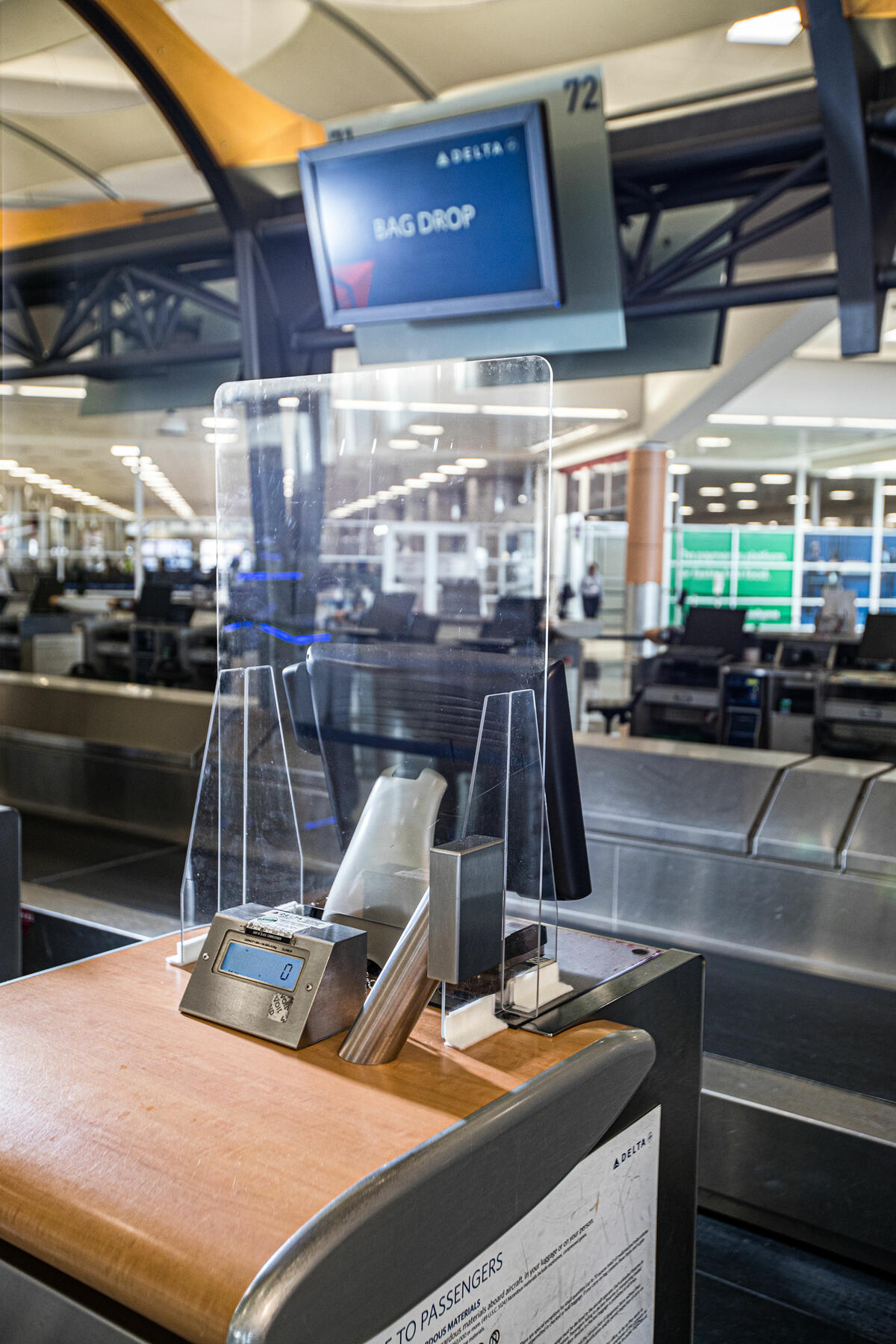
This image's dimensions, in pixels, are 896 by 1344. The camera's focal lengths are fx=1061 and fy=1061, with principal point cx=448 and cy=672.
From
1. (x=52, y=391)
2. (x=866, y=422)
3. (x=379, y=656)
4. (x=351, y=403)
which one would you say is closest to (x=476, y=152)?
(x=351, y=403)

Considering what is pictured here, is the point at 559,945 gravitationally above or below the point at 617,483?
below

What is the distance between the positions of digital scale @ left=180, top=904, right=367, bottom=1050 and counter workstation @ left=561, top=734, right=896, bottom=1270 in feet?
3.90

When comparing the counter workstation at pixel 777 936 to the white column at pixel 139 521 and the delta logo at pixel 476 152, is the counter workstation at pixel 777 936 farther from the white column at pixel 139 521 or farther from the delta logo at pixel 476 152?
the white column at pixel 139 521

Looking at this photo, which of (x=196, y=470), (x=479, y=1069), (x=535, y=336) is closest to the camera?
(x=479, y=1069)

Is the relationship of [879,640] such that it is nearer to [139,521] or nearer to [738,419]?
[738,419]

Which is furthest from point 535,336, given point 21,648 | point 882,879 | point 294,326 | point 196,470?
point 196,470

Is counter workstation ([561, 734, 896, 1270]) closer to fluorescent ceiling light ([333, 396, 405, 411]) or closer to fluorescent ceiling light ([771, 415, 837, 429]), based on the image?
fluorescent ceiling light ([333, 396, 405, 411])

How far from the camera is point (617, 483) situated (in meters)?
15.4

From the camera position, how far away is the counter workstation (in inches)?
80.0

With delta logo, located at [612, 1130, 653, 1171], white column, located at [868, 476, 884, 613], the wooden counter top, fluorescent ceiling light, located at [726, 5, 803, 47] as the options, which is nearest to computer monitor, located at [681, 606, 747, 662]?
fluorescent ceiling light, located at [726, 5, 803, 47]

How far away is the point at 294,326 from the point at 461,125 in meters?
1.53

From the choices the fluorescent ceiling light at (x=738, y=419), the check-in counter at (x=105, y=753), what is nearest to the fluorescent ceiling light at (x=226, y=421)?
the check-in counter at (x=105, y=753)

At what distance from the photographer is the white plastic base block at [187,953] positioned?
4.93 ft

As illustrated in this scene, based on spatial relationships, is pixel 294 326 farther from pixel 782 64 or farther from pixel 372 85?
pixel 782 64
